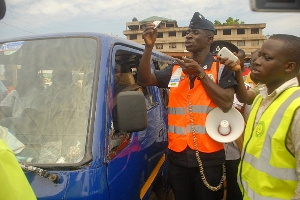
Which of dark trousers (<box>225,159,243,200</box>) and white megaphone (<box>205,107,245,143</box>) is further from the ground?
white megaphone (<box>205,107,245,143</box>)

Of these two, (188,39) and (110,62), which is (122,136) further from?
(188,39)

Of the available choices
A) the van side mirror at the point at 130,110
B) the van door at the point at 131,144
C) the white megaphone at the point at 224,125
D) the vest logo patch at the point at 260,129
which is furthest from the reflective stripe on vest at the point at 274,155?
the van door at the point at 131,144

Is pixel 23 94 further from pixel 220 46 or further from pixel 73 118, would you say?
pixel 220 46

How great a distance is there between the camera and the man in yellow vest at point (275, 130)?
1.53 m

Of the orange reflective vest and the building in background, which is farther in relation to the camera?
the building in background

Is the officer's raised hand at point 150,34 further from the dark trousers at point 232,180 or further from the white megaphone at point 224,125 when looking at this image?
the dark trousers at point 232,180

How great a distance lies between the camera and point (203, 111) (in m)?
2.43

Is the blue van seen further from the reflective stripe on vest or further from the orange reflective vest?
the reflective stripe on vest

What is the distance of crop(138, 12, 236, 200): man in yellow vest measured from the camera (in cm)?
238

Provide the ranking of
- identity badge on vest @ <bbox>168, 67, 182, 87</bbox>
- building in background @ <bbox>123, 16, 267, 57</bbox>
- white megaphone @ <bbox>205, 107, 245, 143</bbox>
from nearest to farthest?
white megaphone @ <bbox>205, 107, 245, 143</bbox> < identity badge on vest @ <bbox>168, 67, 182, 87</bbox> < building in background @ <bbox>123, 16, 267, 57</bbox>

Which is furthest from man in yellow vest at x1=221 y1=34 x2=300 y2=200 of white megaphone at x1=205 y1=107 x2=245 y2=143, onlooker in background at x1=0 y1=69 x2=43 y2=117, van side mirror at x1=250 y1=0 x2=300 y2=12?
onlooker in background at x1=0 y1=69 x2=43 y2=117

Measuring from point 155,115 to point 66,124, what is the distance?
1.27 m

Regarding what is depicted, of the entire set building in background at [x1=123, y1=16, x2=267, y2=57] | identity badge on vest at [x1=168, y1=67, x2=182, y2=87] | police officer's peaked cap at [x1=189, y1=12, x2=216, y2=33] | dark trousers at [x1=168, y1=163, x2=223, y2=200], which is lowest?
dark trousers at [x1=168, y1=163, x2=223, y2=200]

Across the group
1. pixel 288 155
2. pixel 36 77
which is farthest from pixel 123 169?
pixel 288 155
